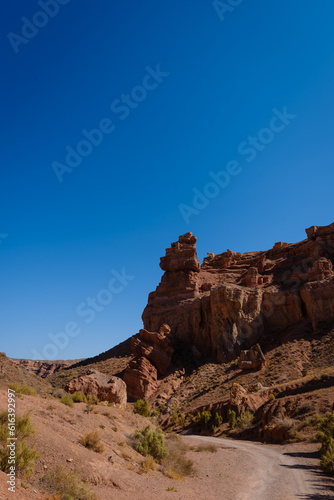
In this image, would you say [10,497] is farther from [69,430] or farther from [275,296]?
[275,296]

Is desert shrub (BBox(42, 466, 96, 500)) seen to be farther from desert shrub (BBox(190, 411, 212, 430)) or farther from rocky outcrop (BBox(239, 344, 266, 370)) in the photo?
rocky outcrop (BBox(239, 344, 266, 370))

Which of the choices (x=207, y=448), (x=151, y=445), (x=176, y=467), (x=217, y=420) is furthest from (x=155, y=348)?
(x=176, y=467)

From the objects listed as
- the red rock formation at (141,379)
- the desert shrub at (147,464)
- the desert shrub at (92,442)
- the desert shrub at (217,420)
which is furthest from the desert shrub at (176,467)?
the red rock formation at (141,379)

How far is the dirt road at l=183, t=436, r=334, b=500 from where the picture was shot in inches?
407

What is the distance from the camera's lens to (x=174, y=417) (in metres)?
37.5

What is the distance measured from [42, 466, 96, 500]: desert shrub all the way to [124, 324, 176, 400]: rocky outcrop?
39.9 m

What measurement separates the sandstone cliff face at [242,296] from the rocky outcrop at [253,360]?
5379 mm

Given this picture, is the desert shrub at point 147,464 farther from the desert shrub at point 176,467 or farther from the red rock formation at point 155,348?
the red rock formation at point 155,348

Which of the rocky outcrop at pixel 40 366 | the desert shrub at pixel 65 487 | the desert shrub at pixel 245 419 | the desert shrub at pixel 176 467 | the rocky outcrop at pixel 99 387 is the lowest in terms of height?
the desert shrub at pixel 245 419

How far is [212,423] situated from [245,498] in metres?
24.6

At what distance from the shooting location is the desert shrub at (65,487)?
6898mm

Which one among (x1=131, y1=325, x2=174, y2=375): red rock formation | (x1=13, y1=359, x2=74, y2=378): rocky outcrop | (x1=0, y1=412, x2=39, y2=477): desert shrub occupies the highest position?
(x1=13, y1=359, x2=74, y2=378): rocky outcrop

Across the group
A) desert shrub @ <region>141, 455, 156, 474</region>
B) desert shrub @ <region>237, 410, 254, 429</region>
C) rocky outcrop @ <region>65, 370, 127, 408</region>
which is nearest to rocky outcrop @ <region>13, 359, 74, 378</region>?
desert shrub @ <region>237, 410, 254, 429</region>

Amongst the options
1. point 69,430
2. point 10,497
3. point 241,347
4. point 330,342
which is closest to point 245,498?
point 69,430
